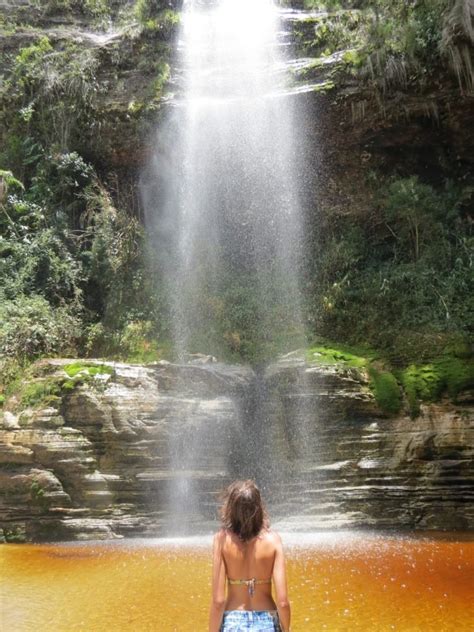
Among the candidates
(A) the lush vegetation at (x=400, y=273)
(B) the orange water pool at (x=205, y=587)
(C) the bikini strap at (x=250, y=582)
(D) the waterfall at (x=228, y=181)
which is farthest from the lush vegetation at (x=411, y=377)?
(C) the bikini strap at (x=250, y=582)

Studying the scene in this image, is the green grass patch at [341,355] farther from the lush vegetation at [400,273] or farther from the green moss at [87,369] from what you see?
the green moss at [87,369]

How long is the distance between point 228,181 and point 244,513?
14.7 meters

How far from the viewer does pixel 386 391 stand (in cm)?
1054

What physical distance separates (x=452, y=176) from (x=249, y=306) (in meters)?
7.31

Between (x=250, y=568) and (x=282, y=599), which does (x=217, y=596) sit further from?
(x=282, y=599)

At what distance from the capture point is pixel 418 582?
593 cm

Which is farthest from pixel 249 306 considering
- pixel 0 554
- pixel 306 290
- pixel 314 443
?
pixel 0 554

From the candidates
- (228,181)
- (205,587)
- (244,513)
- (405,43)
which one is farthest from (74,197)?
(244,513)

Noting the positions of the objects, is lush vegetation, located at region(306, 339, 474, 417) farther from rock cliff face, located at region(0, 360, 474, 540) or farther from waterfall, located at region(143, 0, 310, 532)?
waterfall, located at region(143, 0, 310, 532)

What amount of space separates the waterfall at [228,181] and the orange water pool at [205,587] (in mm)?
7371

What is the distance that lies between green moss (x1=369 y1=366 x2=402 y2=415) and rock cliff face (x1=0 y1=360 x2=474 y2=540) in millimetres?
150

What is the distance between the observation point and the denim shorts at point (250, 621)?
272cm

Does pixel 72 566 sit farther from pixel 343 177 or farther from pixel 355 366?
pixel 343 177

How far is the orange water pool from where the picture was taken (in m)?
5.00
